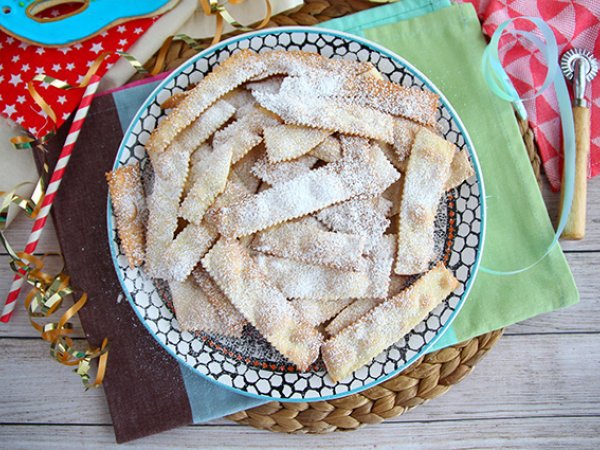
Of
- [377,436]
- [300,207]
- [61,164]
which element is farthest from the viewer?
[377,436]

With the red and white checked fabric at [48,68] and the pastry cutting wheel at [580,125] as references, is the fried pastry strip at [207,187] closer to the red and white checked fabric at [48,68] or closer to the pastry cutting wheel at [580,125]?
the red and white checked fabric at [48,68]

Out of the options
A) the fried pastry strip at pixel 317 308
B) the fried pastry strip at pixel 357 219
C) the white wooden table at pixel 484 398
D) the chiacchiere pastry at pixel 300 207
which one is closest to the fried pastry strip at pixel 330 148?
the chiacchiere pastry at pixel 300 207

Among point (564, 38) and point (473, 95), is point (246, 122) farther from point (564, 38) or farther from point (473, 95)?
point (564, 38)

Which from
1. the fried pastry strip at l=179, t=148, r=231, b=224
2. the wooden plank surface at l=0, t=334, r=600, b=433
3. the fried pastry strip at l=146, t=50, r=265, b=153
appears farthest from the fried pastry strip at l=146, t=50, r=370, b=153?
the wooden plank surface at l=0, t=334, r=600, b=433

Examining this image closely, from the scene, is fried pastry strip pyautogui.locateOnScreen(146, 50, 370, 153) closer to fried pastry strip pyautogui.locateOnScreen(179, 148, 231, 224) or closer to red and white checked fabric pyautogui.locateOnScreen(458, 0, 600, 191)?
fried pastry strip pyautogui.locateOnScreen(179, 148, 231, 224)

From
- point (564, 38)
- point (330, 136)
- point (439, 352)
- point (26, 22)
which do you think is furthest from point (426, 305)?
point (26, 22)

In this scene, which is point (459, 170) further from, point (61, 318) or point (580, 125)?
point (61, 318)

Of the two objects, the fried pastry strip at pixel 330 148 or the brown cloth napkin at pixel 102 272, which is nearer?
the fried pastry strip at pixel 330 148

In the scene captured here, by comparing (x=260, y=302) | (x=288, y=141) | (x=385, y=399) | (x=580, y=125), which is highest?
(x=288, y=141)

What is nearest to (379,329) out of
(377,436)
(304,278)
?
(304,278)
